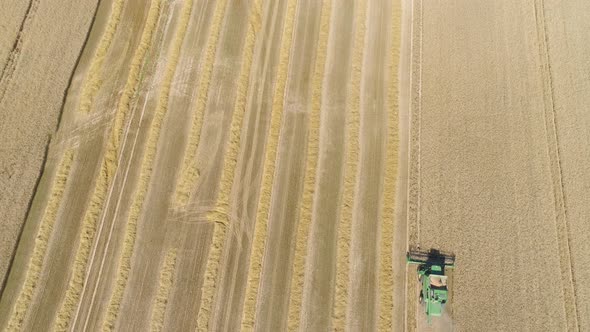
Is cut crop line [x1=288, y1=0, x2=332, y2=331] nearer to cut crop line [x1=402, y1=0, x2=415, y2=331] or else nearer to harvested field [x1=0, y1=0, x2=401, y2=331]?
harvested field [x1=0, y1=0, x2=401, y2=331]

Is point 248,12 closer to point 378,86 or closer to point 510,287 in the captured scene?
point 378,86

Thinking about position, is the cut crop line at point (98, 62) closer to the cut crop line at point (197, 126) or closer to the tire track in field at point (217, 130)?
the cut crop line at point (197, 126)

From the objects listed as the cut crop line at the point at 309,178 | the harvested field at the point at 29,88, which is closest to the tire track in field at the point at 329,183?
the cut crop line at the point at 309,178

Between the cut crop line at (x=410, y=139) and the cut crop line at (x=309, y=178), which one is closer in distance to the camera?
the cut crop line at (x=309, y=178)

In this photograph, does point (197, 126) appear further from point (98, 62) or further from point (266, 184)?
point (98, 62)

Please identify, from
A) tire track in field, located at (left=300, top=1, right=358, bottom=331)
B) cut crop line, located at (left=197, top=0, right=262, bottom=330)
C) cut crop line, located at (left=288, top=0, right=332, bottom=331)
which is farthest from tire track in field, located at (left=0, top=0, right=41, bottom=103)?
tire track in field, located at (left=300, top=1, right=358, bottom=331)

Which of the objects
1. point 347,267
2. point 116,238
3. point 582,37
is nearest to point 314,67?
point 347,267

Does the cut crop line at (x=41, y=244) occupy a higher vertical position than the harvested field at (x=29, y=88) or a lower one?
lower
